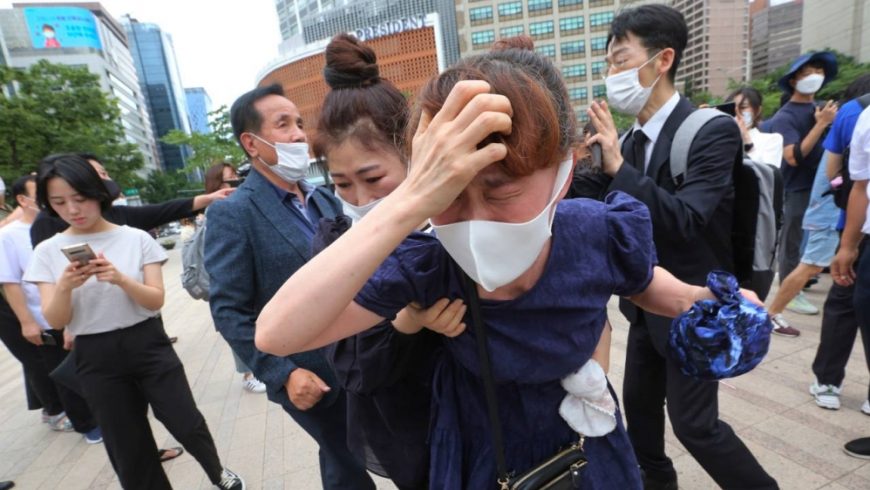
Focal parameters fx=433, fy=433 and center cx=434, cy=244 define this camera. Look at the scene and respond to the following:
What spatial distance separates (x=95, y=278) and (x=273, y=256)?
3.87 feet

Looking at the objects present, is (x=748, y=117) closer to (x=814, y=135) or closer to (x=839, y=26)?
(x=814, y=135)

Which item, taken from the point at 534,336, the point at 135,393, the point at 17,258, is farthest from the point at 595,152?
the point at 17,258

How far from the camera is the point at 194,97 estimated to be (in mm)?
146625

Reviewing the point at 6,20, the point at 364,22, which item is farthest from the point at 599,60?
the point at 6,20

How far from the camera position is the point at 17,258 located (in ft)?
10.9

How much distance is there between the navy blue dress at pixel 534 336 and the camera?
3.33 feet

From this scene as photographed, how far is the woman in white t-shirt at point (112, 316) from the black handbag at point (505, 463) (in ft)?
6.71

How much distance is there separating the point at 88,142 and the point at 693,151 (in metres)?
19.8

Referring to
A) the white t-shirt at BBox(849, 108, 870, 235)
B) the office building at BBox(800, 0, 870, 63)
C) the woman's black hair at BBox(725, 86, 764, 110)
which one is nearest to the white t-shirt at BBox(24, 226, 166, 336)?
the white t-shirt at BBox(849, 108, 870, 235)

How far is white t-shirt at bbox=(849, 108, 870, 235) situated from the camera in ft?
6.97

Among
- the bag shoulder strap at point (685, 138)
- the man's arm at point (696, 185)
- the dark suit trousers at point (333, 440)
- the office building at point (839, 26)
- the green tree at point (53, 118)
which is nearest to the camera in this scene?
the man's arm at point (696, 185)

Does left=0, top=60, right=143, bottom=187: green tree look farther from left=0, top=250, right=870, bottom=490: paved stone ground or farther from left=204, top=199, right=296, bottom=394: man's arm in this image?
left=204, top=199, right=296, bottom=394: man's arm

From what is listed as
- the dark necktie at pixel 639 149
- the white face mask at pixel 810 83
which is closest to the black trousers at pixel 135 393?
the dark necktie at pixel 639 149

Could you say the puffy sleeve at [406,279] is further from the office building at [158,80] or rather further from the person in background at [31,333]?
the office building at [158,80]
